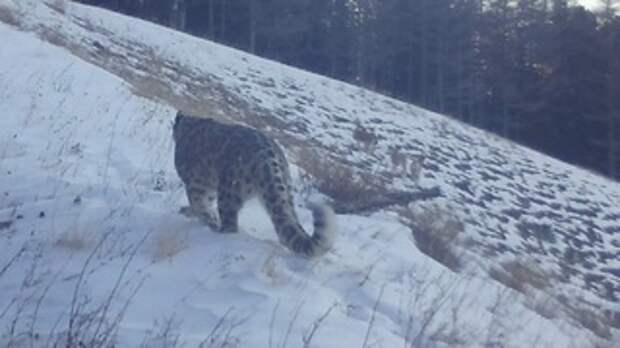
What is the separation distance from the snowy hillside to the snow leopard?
0.19 meters

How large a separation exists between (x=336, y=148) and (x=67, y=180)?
12.5 meters

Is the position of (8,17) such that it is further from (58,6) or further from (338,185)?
(338,185)

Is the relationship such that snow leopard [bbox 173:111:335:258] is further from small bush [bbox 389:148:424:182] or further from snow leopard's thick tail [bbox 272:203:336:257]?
small bush [bbox 389:148:424:182]

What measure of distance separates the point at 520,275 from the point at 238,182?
24.1 feet

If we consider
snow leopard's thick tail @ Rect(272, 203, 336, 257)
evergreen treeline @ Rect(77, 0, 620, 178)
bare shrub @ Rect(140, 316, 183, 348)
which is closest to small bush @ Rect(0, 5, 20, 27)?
snow leopard's thick tail @ Rect(272, 203, 336, 257)

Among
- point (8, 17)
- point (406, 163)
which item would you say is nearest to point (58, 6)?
point (8, 17)

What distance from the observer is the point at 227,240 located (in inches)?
358

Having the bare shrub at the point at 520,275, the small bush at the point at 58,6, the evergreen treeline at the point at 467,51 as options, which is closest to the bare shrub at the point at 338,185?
the bare shrub at the point at 520,275

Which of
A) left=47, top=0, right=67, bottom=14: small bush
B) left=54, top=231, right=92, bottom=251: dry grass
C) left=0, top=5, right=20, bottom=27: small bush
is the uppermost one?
left=0, top=5, right=20, bottom=27: small bush

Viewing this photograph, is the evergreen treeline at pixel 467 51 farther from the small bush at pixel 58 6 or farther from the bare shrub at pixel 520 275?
the bare shrub at pixel 520 275

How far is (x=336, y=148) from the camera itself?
22984 mm

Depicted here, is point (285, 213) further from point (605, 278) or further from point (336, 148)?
point (336, 148)

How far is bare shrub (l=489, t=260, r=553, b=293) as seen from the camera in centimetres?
1412

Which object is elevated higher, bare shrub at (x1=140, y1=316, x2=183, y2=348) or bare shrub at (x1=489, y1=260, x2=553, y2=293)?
bare shrub at (x1=140, y1=316, x2=183, y2=348)
